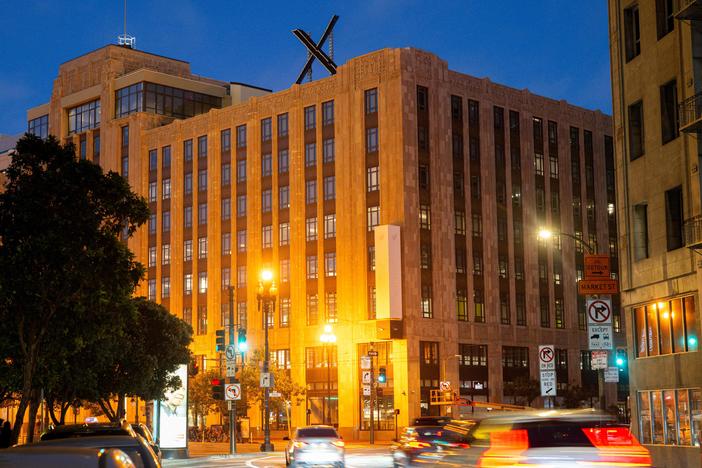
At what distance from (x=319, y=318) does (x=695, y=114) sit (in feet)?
194

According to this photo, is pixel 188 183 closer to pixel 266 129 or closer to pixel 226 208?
pixel 226 208

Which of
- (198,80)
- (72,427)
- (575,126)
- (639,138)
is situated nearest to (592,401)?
(575,126)

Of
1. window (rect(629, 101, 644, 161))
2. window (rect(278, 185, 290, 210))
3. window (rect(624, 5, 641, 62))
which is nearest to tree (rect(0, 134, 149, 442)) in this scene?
window (rect(629, 101, 644, 161))

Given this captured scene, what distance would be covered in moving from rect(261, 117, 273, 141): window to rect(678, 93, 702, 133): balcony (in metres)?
65.6

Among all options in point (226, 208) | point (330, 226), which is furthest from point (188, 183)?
point (330, 226)

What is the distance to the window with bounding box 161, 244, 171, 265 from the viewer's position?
10394 cm

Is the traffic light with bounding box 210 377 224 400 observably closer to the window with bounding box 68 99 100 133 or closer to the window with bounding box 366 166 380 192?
the window with bounding box 366 166 380 192

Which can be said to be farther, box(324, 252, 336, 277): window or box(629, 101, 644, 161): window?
box(324, 252, 336, 277): window

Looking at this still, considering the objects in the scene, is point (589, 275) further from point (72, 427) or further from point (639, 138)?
point (72, 427)

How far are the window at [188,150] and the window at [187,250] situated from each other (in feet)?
25.9

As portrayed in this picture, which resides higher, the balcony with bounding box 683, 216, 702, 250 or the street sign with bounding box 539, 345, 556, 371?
the balcony with bounding box 683, 216, 702, 250

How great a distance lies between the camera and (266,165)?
9556cm

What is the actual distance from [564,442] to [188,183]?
8966 cm

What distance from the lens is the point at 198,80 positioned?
367 feet
